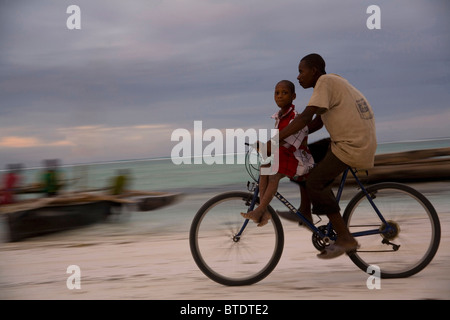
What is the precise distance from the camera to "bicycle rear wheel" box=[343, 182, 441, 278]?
151 inches

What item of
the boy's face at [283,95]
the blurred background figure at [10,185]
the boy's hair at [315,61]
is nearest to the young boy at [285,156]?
the boy's face at [283,95]

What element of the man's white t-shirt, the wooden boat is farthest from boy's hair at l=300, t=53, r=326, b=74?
the wooden boat

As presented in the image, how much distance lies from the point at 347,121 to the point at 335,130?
0.11 metres

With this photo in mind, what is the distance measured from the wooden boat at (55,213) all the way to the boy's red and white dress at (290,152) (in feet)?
22.5

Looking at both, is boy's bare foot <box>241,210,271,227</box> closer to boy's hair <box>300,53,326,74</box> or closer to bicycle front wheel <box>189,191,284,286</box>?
bicycle front wheel <box>189,191,284,286</box>

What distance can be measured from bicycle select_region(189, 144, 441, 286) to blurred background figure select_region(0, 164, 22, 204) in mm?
9099

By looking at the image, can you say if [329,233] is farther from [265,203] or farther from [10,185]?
[10,185]

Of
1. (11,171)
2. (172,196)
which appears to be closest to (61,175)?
(11,171)

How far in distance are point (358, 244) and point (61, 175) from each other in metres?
10.4

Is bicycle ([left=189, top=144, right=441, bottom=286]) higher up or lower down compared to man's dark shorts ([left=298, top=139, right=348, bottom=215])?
lower down

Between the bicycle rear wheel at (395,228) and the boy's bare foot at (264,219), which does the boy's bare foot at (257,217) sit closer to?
the boy's bare foot at (264,219)

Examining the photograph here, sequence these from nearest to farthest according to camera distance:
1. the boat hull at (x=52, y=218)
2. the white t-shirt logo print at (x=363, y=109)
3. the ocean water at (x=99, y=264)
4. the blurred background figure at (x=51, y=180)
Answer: the white t-shirt logo print at (x=363, y=109) < the ocean water at (x=99, y=264) < the boat hull at (x=52, y=218) < the blurred background figure at (x=51, y=180)

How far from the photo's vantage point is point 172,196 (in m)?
15.2

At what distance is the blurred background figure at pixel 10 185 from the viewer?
37.4 feet
